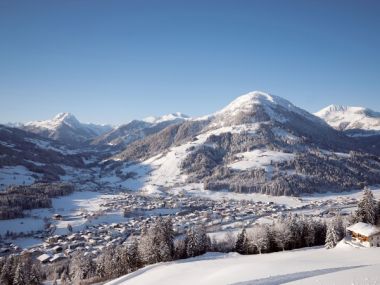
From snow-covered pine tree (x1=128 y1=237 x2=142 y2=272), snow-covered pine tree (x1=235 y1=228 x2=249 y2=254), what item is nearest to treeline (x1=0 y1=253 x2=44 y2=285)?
snow-covered pine tree (x1=128 y1=237 x2=142 y2=272)

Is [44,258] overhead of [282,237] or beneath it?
beneath

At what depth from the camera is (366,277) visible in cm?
3066

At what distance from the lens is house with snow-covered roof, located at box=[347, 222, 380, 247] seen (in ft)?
202

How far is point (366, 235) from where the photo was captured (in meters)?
61.7

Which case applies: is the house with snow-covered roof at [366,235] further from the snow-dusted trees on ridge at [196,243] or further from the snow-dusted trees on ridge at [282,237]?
the snow-dusted trees on ridge at [196,243]

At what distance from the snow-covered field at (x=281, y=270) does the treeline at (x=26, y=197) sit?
9947 centimetres

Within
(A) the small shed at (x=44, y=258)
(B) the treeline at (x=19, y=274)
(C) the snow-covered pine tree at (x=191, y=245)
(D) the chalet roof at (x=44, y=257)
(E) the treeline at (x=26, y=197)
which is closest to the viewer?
(B) the treeline at (x=19, y=274)

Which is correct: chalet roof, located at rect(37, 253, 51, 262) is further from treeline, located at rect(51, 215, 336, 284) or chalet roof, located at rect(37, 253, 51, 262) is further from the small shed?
treeline, located at rect(51, 215, 336, 284)

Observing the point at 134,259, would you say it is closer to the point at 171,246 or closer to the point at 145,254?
the point at 145,254

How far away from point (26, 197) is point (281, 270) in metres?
144

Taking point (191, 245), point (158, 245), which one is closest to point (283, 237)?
point (191, 245)

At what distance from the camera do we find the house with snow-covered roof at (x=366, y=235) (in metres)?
61.7

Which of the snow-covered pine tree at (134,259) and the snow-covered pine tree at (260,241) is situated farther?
the snow-covered pine tree at (260,241)

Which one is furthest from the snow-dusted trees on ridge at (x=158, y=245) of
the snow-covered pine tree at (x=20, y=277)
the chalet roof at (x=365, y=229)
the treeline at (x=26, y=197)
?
the treeline at (x=26, y=197)
